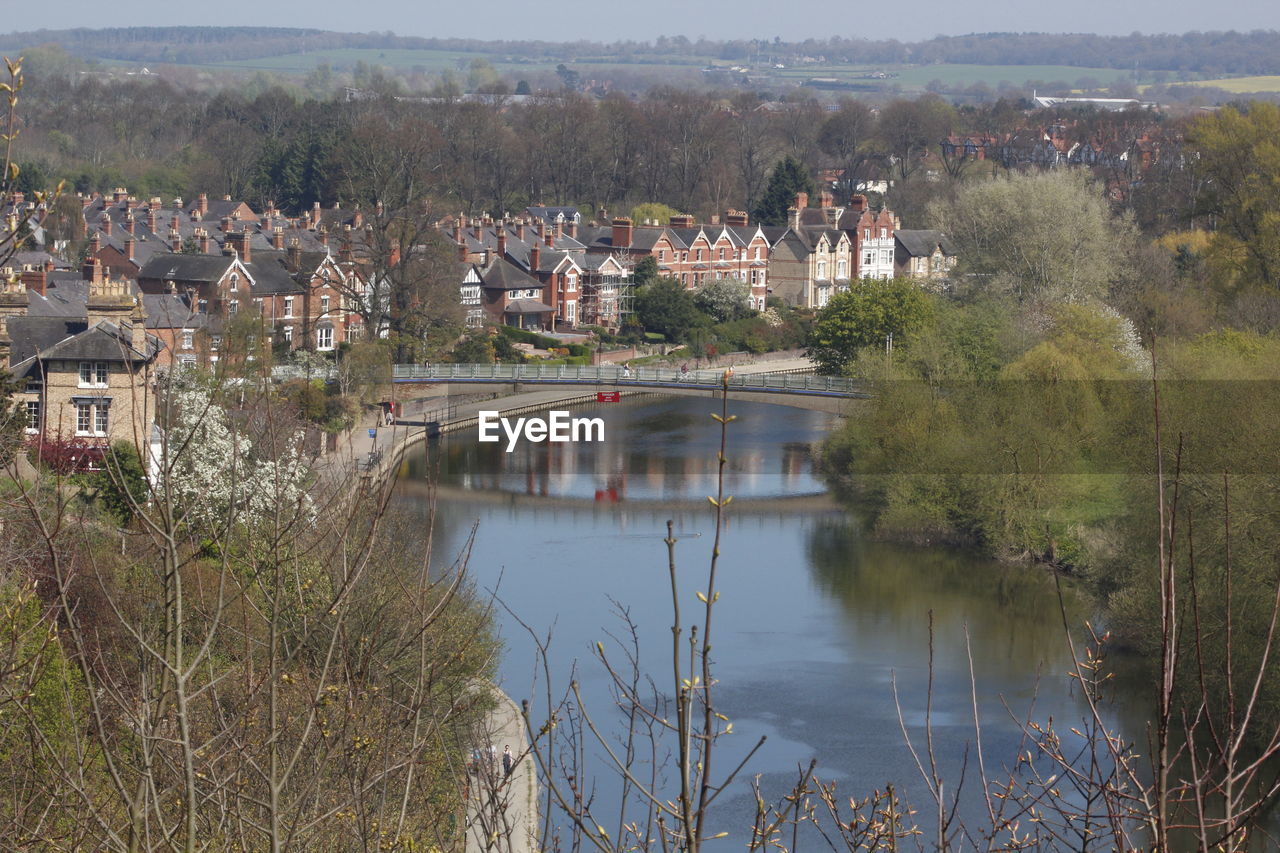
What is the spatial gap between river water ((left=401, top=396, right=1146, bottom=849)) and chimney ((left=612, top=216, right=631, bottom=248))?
14617mm

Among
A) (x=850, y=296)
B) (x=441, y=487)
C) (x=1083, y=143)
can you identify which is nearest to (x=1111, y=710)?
(x=441, y=487)

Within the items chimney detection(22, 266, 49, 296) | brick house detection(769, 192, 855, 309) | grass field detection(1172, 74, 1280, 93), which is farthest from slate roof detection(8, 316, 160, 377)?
grass field detection(1172, 74, 1280, 93)

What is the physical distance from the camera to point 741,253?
43.5 m

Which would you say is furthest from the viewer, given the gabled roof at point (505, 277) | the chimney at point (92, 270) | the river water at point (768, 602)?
the gabled roof at point (505, 277)

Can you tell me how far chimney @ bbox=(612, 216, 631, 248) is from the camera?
4166cm

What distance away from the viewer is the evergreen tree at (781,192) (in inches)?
1919

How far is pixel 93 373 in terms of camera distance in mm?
19750

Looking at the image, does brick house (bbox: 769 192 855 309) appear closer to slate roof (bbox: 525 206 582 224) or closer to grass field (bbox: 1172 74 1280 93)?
slate roof (bbox: 525 206 582 224)

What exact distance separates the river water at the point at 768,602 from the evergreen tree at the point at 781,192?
867 inches

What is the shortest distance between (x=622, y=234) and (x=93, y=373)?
75.7 ft

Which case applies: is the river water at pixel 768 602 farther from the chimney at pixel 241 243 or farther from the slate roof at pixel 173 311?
the chimney at pixel 241 243

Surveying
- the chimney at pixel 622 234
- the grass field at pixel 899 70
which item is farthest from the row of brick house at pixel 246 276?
the grass field at pixel 899 70

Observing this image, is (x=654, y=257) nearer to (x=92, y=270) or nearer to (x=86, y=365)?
(x=92, y=270)

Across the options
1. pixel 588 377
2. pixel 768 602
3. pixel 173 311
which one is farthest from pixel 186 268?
pixel 768 602
